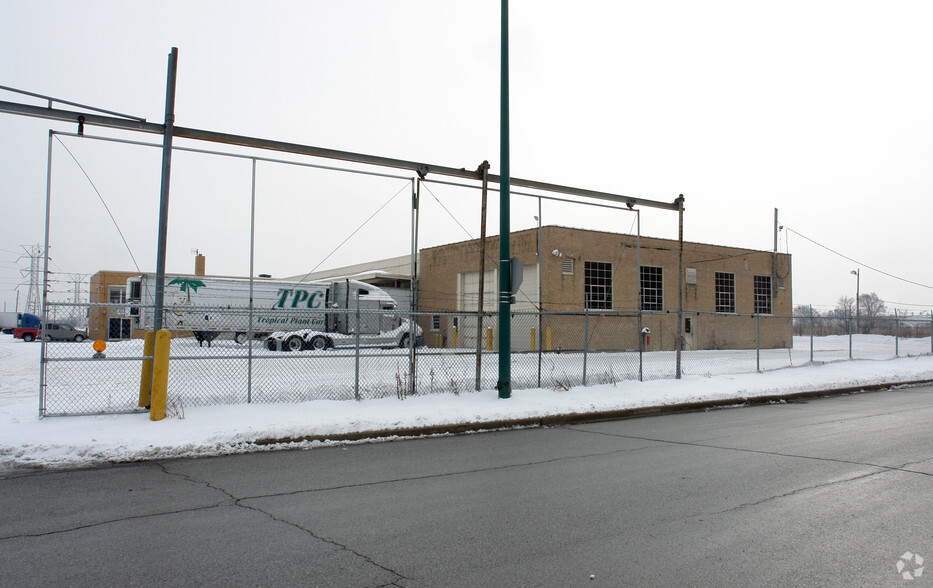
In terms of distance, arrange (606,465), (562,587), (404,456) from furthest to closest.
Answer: (404,456), (606,465), (562,587)

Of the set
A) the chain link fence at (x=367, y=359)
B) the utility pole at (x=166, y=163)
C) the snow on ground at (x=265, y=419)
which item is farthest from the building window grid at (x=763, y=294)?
the utility pole at (x=166, y=163)

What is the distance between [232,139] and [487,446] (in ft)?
22.1

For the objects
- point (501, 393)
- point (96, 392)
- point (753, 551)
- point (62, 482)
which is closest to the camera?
point (753, 551)

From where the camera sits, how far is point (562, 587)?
12.3 ft

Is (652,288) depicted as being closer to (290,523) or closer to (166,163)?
(166,163)

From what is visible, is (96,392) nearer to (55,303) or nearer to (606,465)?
(55,303)

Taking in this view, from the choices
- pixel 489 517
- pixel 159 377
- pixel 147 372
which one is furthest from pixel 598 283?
pixel 489 517

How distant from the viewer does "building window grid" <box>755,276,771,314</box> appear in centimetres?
3575

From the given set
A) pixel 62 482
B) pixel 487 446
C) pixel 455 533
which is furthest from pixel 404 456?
pixel 62 482

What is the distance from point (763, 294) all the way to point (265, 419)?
3420cm

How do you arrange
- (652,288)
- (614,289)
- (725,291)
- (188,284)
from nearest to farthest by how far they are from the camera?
(614,289)
(188,284)
(652,288)
(725,291)

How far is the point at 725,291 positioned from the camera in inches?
1351

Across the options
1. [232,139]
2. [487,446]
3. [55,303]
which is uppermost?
[232,139]

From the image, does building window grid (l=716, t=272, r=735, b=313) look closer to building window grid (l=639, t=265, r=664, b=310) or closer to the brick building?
the brick building
